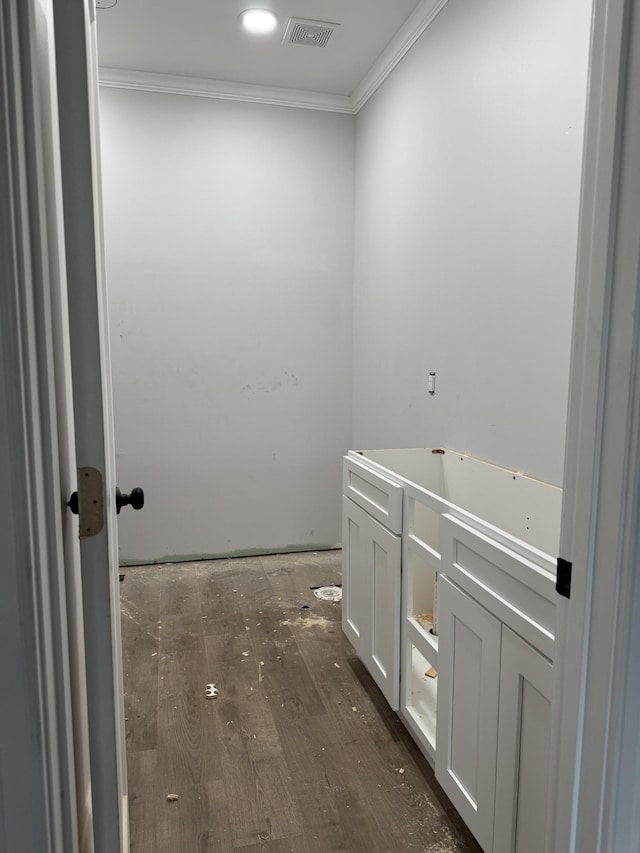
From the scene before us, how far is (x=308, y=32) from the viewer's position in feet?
9.58

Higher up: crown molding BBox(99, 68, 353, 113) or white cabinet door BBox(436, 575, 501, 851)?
crown molding BBox(99, 68, 353, 113)

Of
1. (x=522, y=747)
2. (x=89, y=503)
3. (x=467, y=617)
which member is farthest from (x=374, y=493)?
(x=89, y=503)

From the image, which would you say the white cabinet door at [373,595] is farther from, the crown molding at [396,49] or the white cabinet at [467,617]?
the crown molding at [396,49]

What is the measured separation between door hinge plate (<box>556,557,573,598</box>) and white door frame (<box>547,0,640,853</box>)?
17mm

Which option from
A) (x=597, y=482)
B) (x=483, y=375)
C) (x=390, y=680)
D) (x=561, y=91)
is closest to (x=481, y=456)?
(x=483, y=375)

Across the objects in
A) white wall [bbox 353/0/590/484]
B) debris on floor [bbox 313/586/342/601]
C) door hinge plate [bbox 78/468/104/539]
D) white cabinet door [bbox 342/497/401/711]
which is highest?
white wall [bbox 353/0/590/484]

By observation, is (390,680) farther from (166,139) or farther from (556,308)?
(166,139)

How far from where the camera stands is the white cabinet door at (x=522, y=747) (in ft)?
4.08

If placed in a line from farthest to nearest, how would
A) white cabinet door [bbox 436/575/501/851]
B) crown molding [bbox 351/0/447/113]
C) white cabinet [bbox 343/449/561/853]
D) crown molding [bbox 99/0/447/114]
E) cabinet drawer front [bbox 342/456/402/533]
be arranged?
crown molding [bbox 99/0/447/114] → crown molding [bbox 351/0/447/113] → cabinet drawer front [bbox 342/456/402/533] → white cabinet door [bbox 436/575/501/851] → white cabinet [bbox 343/449/561/853]

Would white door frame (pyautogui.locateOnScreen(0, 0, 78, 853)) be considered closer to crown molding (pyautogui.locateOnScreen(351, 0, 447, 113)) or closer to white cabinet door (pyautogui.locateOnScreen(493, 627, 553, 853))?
white cabinet door (pyautogui.locateOnScreen(493, 627, 553, 853))

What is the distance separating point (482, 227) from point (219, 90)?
201 centimetres

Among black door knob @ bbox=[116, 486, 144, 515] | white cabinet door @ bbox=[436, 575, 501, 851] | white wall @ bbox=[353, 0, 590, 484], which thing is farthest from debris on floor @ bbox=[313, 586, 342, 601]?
black door knob @ bbox=[116, 486, 144, 515]

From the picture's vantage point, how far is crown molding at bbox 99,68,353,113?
11.0ft

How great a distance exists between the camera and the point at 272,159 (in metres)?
3.65
